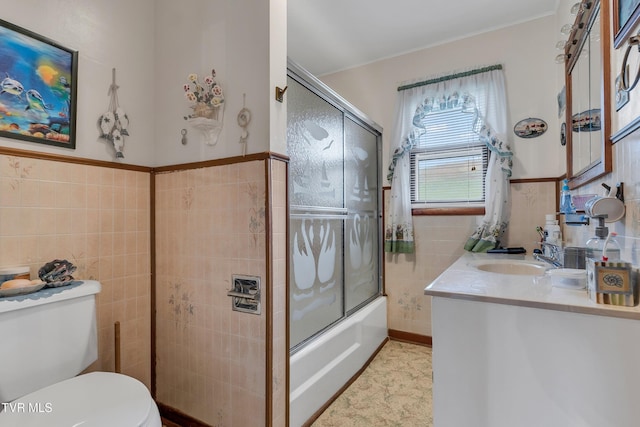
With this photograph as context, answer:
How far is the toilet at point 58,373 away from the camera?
0.94 meters

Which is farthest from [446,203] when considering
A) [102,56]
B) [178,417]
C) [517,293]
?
[102,56]

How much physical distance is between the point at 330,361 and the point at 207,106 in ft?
5.26

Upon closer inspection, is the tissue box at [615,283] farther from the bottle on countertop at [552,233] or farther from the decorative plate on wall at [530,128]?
the decorative plate on wall at [530,128]

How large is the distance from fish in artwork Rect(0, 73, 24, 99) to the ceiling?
5.30 ft

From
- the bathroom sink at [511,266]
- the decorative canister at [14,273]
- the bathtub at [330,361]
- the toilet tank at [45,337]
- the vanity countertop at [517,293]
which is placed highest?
the decorative canister at [14,273]

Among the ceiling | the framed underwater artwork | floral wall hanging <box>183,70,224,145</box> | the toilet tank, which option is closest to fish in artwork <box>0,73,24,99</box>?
the framed underwater artwork

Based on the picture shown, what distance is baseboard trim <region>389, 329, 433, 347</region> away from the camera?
2.60 meters

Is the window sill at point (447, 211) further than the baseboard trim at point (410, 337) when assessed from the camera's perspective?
No

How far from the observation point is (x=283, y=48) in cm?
147

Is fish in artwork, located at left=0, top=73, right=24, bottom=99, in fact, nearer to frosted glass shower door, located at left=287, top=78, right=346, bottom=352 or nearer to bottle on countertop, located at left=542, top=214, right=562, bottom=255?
frosted glass shower door, located at left=287, top=78, right=346, bottom=352

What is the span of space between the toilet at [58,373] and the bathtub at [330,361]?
2.36 ft

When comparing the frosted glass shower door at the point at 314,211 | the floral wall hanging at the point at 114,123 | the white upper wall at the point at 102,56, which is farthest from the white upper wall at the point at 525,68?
the floral wall hanging at the point at 114,123

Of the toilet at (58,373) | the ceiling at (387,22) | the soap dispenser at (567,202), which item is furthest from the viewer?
the ceiling at (387,22)

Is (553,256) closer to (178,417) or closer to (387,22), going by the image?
(387,22)
